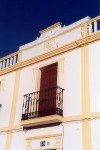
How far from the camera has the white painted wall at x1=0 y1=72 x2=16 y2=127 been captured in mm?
10609

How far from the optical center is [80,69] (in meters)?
8.95

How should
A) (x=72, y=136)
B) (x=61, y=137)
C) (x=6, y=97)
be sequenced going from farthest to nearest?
1. (x=6, y=97)
2. (x=61, y=137)
3. (x=72, y=136)

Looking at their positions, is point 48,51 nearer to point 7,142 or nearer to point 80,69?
point 80,69

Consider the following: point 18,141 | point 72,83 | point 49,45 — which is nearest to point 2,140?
point 18,141

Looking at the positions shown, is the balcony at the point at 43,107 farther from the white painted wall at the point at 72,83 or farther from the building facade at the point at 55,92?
the white painted wall at the point at 72,83

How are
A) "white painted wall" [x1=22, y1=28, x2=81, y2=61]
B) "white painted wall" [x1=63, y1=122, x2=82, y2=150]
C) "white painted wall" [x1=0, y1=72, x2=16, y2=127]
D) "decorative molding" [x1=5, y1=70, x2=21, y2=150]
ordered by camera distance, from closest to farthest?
1. "white painted wall" [x1=63, y1=122, x2=82, y2=150]
2. "white painted wall" [x1=22, y1=28, x2=81, y2=61]
3. "decorative molding" [x1=5, y1=70, x2=21, y2=150]
4. "white painted wall" [x1=0, y1=72, x2=16, y2=127]

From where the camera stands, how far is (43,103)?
958cm

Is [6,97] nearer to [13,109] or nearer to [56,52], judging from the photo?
[13,109]

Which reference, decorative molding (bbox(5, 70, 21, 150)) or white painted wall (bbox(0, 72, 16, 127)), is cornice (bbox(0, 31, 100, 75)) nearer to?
white painted wall (bbox(0, 72, 16, 127))

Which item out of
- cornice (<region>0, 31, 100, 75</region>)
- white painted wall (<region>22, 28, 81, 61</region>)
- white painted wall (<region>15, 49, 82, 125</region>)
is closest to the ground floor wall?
white painted wall (<region>15, 49, 82, 125</region>)

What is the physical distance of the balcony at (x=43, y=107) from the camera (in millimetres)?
8625

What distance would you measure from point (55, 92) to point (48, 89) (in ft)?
0.88

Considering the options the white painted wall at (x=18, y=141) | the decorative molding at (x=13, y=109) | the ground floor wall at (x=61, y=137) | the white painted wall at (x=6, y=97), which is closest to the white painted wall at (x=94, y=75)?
the ground floor wall at (x=61, y=137)

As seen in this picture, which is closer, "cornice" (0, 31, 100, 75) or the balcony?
the balcony
